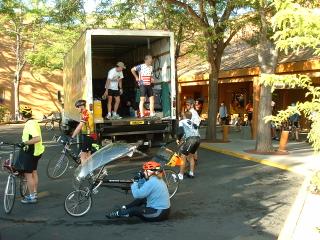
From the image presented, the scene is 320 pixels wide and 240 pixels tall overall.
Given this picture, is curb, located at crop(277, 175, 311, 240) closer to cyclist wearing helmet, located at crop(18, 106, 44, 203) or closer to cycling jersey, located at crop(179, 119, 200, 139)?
cycling jersey, located at crop(179, 119, 200, 139)

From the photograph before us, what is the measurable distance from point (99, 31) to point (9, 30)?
85.8ft

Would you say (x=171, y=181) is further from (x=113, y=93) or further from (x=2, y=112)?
(x=2, y=112)

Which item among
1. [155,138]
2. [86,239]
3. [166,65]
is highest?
[166,65]

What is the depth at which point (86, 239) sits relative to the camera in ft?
22.4

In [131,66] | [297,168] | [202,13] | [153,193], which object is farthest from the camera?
[202,13]

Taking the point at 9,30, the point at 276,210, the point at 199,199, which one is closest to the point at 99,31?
the point at 199,199

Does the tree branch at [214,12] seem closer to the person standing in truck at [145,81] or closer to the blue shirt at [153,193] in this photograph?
the person standing in truck at [145,81]

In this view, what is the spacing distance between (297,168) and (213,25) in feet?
24.5

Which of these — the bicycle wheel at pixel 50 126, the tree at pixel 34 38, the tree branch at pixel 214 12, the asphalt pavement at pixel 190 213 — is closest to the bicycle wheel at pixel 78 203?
the asphalt pavement at pixel 190 213

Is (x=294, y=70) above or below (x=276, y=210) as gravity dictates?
above

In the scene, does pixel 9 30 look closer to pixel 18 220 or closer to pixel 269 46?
pixel 269 46

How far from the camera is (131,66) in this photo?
16844mm

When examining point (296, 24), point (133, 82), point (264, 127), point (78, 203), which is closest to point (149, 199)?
point (78, 203)

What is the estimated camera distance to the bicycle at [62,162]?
11.8m
